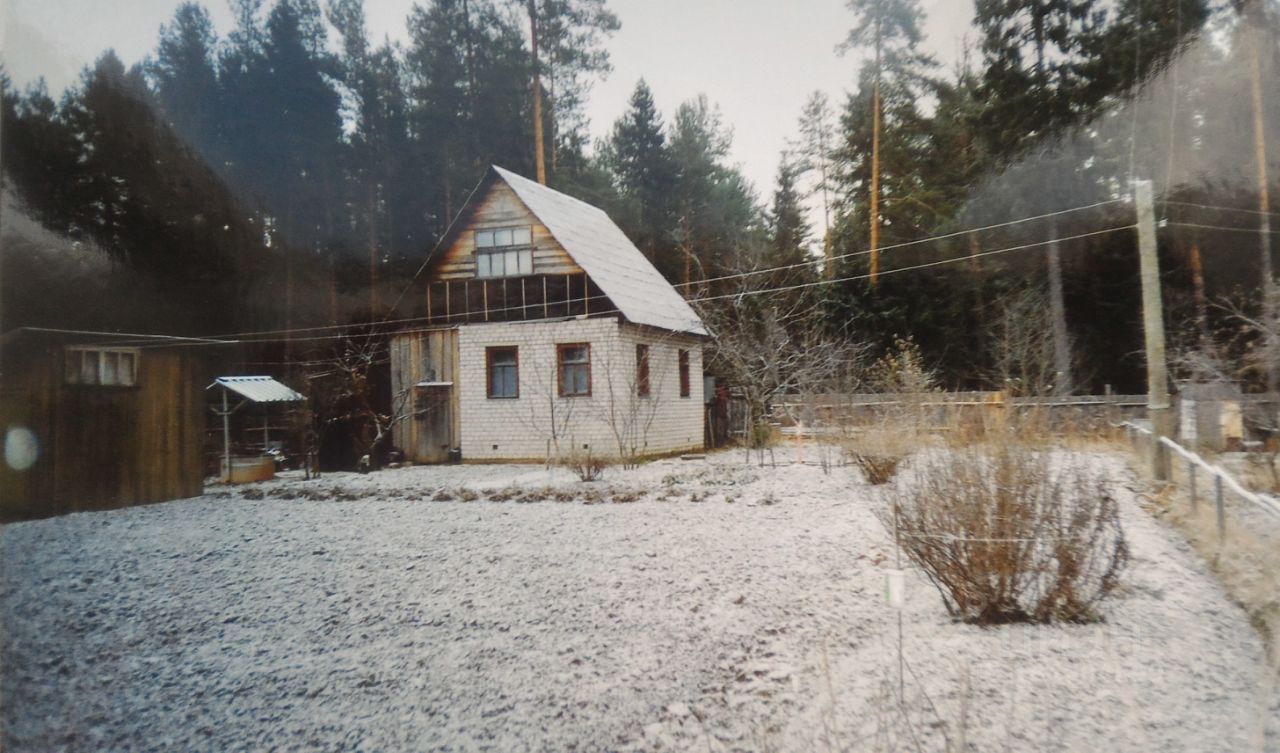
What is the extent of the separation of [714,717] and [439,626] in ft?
3.55

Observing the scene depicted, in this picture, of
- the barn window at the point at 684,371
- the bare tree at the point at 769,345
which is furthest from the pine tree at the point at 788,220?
the barn window at the point at 684,371

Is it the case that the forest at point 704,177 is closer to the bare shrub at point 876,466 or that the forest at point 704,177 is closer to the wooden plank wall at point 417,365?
the wooden plank wall at point 417,365

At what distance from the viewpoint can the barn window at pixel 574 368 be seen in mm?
2350

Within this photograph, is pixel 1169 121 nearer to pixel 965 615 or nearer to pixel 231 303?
pixel 965 615

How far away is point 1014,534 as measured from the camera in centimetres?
183

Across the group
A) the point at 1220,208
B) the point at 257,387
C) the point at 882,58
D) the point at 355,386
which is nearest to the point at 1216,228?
the point at 1220,208

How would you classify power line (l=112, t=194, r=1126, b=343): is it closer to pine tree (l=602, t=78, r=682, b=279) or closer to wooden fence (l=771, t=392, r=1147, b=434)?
pine tree (l=602, t=78, r=682, b=279)

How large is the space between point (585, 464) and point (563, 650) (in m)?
1.26

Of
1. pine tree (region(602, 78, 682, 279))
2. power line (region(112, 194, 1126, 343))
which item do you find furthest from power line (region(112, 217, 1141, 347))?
pine tree (region(602, 78, 682, 279))

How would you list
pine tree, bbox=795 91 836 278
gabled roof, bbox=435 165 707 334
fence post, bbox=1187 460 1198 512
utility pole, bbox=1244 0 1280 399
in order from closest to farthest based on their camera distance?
utility pole, bbox=1244 0 1280 399 < fence post, bbox=1187 460 1198 512 < pine tree, bbox=795 91 836 278 < gabled roof, bbox=435 165 707 334

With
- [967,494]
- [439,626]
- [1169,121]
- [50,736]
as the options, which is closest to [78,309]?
[50,736]

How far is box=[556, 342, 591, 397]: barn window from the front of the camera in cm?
235

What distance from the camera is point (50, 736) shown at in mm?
1607

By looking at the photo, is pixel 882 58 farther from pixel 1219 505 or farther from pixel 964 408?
pixel 1219 505
